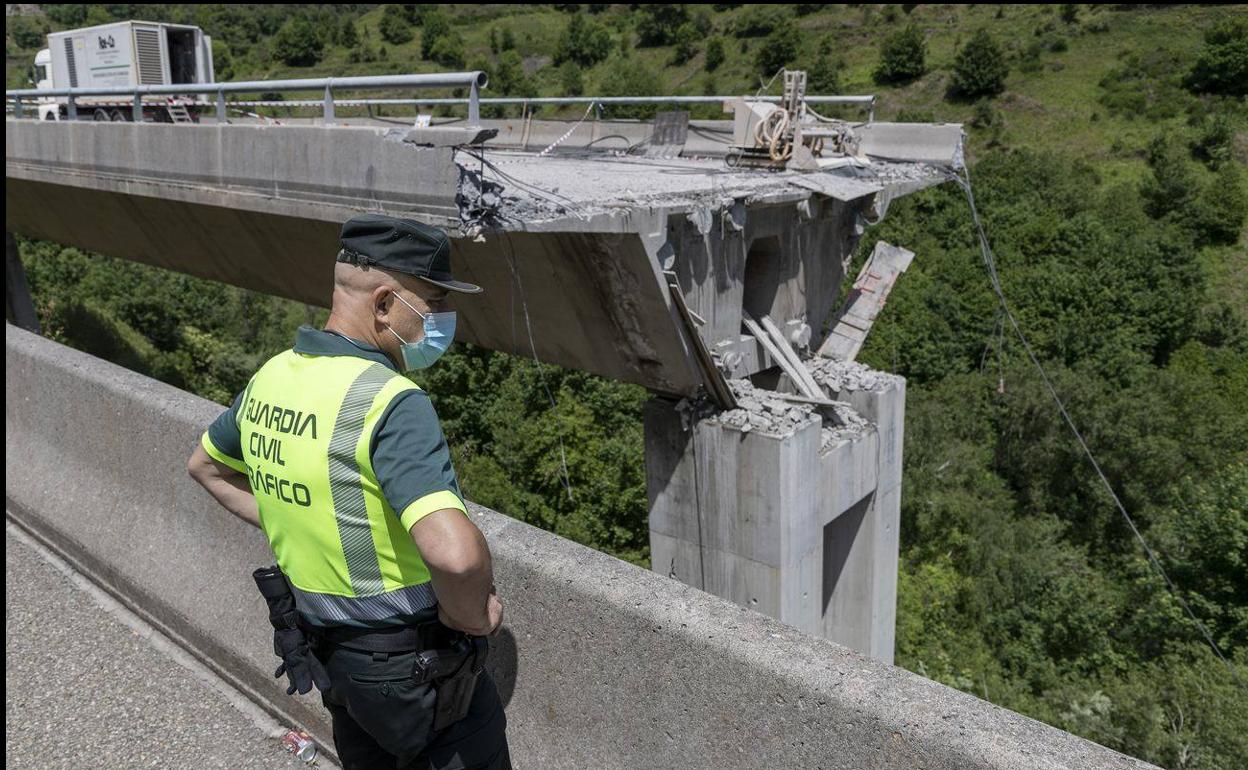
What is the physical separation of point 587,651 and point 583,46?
71368mm

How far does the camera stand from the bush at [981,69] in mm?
49531

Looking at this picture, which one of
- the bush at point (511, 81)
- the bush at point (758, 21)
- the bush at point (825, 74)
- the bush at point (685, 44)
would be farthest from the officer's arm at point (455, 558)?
the bush at point (685, 44)

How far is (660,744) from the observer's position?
2.94m

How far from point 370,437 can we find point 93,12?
9095cm

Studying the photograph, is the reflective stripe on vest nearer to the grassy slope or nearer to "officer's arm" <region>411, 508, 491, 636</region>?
"officer's arm" <region>411, 508, 491, 636</region>

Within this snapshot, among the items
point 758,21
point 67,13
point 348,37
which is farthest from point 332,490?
point 67,13

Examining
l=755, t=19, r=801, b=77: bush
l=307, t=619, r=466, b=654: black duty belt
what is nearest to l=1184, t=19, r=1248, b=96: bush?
l=755, t=19, r=801, b=77: bush

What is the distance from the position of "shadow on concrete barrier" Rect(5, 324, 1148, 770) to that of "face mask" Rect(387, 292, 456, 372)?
0.98 metres

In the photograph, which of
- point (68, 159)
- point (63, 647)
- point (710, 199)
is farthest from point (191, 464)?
point (68, 159)

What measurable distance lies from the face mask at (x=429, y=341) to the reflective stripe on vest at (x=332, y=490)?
0.19 m

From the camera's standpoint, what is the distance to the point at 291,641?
2.64 m

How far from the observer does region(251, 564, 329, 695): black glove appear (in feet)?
8.53

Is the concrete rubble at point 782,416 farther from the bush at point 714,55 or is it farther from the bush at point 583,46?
the bush at point 583,46

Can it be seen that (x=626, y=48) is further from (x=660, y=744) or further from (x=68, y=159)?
(x=660, y=744)
